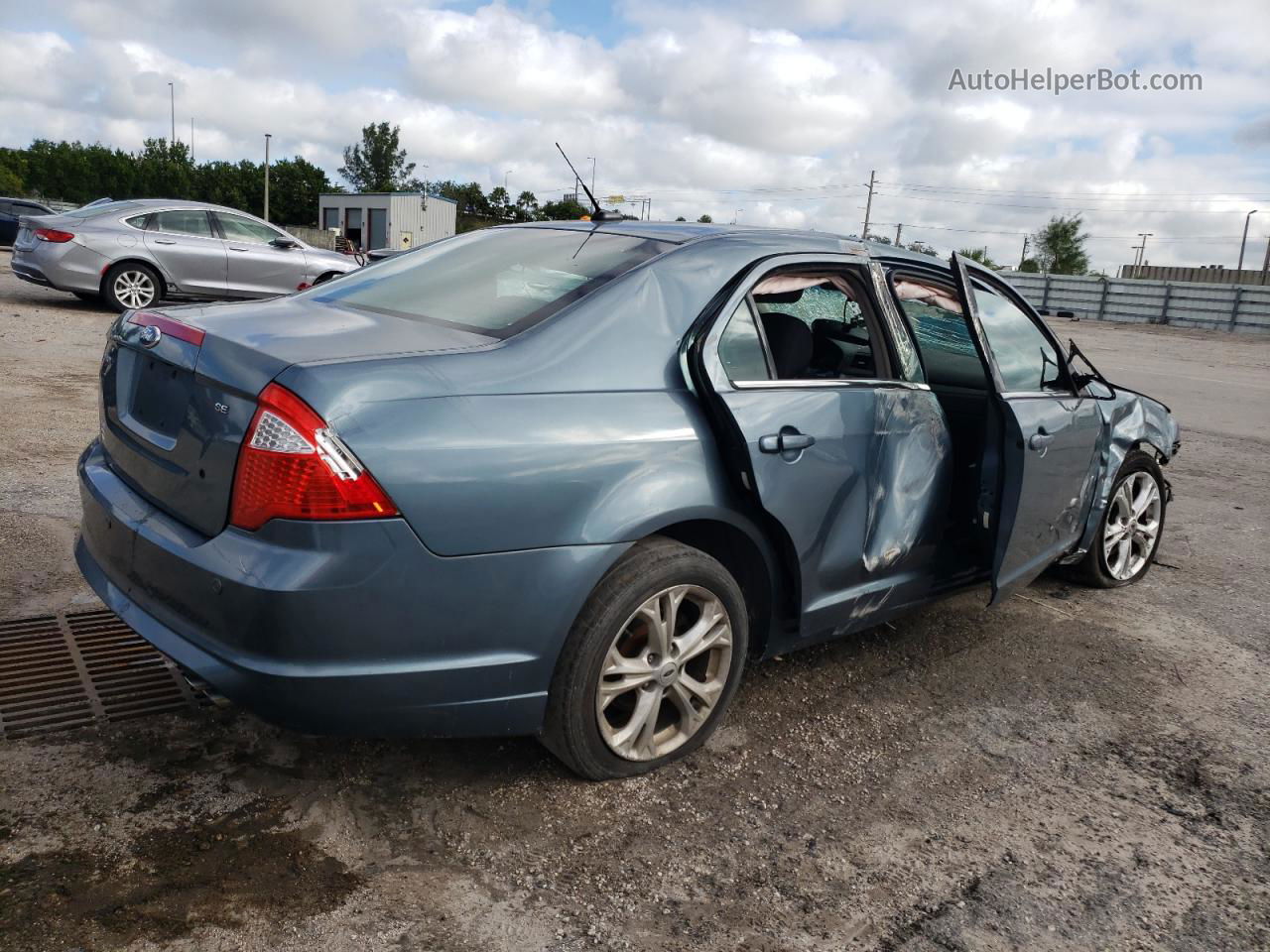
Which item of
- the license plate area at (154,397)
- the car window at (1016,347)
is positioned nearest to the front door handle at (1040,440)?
the car window at (1016,347)

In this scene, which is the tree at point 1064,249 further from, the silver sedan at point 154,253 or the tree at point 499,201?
the silver sedan at point 154,253

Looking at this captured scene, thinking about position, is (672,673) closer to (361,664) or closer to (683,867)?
(683,867)

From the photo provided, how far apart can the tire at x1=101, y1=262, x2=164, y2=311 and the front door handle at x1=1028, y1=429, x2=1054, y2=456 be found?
11.5 meters

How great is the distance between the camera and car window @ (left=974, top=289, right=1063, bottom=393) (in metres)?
4.01

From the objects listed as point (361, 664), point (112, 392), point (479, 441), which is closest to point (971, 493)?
point (479, 441)

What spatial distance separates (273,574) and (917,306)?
2679mm

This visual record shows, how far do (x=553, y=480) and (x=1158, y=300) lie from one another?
1615 inches

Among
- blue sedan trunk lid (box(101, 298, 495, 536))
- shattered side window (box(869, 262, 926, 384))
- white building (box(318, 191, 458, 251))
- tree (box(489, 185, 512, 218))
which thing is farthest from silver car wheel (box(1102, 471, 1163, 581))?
tree (box(489, 185, 512, 218))

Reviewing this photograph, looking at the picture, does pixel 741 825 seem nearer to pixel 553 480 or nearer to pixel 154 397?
pixel 553 480

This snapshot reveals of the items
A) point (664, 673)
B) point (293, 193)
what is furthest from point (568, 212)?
Answer: point (293, 193)

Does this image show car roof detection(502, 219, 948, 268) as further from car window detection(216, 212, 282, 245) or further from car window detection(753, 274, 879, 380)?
car window detection(216, 212, 282, 245)

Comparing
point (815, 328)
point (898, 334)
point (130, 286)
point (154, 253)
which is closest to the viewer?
point (815, 328)

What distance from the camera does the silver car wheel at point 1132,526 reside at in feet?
16.1

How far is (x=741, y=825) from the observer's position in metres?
2.79
